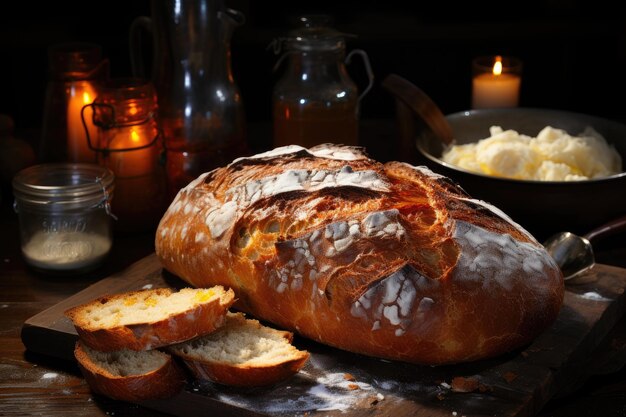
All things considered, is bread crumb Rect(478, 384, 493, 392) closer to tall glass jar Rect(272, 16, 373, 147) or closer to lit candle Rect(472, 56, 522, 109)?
tall glass jar Rect(272, 16, 373, 147)

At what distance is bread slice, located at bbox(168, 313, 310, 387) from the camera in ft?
5.88

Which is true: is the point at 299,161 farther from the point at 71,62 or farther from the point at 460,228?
the point at 71,62

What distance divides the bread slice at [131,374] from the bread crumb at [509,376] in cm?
65

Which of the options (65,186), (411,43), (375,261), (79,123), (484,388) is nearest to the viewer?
(484,388)

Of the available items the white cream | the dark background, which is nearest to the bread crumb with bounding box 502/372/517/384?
the white cream

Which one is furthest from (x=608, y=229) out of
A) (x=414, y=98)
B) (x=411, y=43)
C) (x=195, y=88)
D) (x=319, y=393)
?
(x=411, y=43)

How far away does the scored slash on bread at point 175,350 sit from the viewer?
1800 millimetres

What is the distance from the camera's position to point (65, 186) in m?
2.42

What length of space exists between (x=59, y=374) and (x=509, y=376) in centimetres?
96

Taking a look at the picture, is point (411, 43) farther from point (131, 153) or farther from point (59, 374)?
point (59, 374)

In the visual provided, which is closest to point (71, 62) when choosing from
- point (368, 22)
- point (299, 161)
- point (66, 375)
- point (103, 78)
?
point (103, 78)

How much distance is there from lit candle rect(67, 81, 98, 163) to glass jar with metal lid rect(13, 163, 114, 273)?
0.93 ft

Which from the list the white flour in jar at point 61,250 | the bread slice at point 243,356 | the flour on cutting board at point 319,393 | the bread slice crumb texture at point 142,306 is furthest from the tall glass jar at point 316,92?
the flour on cutting board at point 319,393

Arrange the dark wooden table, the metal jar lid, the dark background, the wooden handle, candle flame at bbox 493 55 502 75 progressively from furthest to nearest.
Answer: the dark background < candle flame at bbox 493 55 502 75 < the wooden handle < the metal jar lid < the dark wooden table
